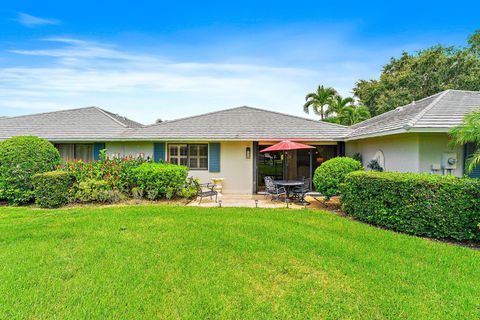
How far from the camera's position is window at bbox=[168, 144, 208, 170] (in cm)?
1398

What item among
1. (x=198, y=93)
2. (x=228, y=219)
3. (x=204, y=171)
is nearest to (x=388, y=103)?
(x=198, y=93)

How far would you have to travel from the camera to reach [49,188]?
31.9 ft

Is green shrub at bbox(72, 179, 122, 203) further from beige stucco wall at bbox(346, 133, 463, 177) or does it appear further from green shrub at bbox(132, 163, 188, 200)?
beige stucco wall at bbox(346, 133, 463, 177)

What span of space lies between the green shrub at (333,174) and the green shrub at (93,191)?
8.46 meters

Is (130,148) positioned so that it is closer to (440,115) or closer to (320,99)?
Result: (440,115)

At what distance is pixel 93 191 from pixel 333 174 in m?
9.47

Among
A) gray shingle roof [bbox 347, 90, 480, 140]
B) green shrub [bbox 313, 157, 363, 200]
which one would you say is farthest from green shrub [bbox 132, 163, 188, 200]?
gray shingle roof [bbox 347, 90, 480, 140]

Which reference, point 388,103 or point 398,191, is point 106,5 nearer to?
point 398,191

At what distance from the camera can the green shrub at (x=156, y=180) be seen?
35.1ft

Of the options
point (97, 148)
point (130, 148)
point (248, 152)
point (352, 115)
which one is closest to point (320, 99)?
point (352, 115)

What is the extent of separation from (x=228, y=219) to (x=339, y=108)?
82.7 ft

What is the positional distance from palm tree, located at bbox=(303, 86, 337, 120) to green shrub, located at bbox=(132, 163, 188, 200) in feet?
76.9

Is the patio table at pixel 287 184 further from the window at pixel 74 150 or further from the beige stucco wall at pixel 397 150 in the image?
the window at pixel 74 150

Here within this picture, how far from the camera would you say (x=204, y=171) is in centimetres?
1377
